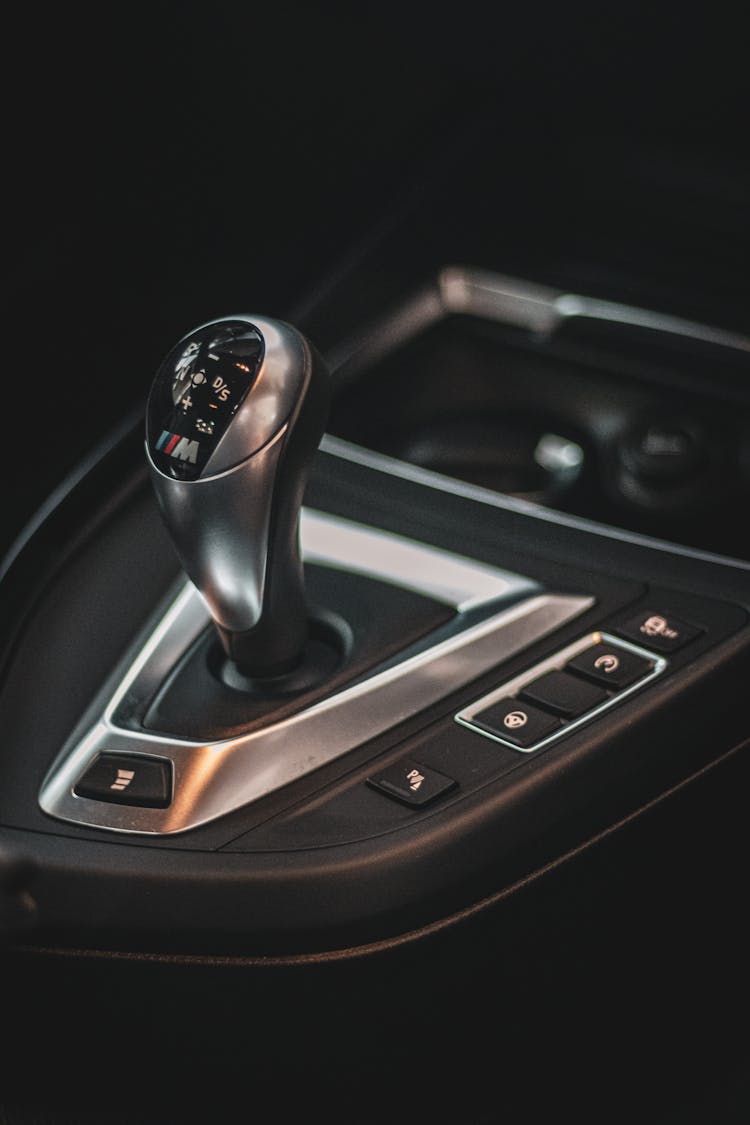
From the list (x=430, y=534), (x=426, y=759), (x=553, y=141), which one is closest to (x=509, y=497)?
(x=430, y=534)

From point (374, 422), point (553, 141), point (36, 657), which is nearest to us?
point (36, 657)

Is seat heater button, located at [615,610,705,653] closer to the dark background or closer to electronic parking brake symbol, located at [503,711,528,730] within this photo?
electronic parking brake symbol, located at [503,711,528,730]

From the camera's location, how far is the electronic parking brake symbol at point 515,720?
1.76 feet

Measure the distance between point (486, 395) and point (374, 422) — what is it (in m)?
0.07

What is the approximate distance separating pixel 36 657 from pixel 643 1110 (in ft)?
1.08

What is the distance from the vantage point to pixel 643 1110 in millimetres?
584

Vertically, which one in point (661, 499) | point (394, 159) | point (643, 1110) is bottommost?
point (643, 1110)

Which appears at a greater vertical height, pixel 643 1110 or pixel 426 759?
pixel 426 759

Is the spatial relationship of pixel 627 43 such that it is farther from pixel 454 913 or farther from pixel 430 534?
pixel 454 913

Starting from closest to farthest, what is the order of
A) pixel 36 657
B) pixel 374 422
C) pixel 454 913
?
pixel 454 913
pixel 36 657
pixel 374 422

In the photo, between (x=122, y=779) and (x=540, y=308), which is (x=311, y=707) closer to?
(x=122, y=779)

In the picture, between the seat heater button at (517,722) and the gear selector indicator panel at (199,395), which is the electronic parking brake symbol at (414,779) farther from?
the gear selector indicator panel at (199,395)

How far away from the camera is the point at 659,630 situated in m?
0.58

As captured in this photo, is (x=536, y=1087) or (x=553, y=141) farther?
(x=553, y=141)
